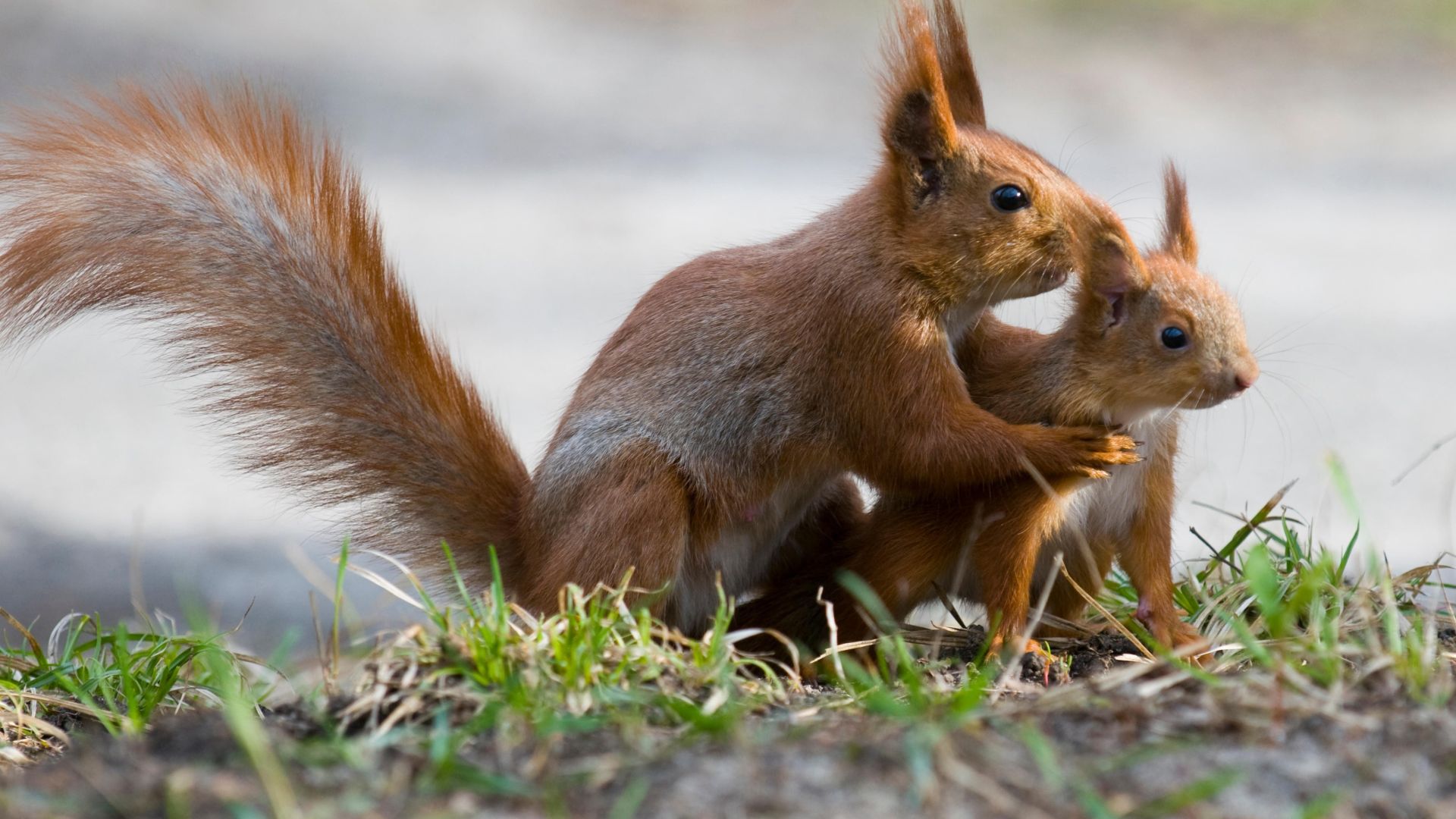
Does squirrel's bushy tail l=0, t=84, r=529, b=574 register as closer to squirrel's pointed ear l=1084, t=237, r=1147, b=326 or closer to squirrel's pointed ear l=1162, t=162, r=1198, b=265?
squirrel's pointed ear l=1084, t=237, r=1147, b=326

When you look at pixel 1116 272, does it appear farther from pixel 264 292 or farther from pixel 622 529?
pixel 264 292

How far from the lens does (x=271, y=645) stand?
13.1 feet

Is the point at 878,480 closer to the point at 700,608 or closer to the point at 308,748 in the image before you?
the point at 700,608

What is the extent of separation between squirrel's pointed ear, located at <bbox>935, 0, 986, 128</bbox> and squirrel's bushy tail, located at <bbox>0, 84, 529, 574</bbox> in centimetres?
115

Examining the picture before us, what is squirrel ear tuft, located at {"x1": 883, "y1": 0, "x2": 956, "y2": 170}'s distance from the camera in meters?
2.56

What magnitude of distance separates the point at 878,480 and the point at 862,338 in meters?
0.27

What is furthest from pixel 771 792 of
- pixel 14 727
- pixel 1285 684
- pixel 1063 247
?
pixel 14 727

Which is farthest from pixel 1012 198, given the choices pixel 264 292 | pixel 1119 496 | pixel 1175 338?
pixel 264 292

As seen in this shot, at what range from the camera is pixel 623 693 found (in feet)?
6.12

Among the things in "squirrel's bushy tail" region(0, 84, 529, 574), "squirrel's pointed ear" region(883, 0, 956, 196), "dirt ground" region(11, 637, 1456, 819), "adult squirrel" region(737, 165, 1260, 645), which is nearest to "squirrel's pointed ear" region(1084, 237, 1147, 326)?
"adult squirrel" region(737, 165, 1260, 645)

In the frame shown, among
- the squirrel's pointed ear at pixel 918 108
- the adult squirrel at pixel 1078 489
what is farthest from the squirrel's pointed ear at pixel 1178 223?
the squirrel's pointed ear at pixel 918 108

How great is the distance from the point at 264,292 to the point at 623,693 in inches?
49.3

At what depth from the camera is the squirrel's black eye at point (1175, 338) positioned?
8.22 ft

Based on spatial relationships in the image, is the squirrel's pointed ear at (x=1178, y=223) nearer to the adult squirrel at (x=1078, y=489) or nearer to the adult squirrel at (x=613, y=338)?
the adult squirrel at (x=1078, y=489)
